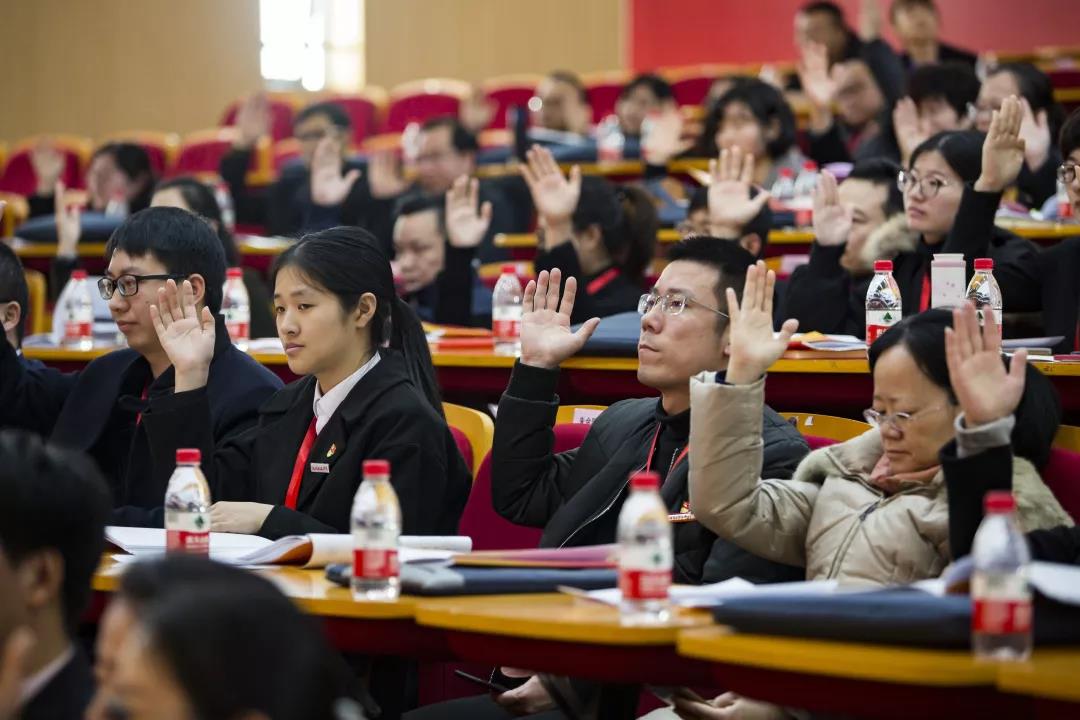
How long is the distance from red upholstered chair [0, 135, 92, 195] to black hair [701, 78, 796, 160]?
17.1ft

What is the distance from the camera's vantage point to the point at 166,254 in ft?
11.5

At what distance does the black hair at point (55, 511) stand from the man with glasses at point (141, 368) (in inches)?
56.4

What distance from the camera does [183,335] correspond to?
3234 millimetres

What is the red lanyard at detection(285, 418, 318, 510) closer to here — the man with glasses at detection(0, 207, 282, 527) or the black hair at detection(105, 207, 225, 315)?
the man with glasses at detection(0, 207, 282, 527)

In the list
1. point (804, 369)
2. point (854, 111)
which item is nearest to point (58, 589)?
point (804, 369)

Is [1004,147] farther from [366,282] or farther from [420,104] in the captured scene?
[420,104]

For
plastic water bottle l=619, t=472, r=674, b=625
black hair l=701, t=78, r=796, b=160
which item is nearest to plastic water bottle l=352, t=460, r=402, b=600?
plastic water bottle l=619, t=472, r=674, b=625

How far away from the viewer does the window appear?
39.4 feet

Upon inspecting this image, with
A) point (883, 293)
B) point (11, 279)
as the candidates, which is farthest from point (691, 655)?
point (11, 279)

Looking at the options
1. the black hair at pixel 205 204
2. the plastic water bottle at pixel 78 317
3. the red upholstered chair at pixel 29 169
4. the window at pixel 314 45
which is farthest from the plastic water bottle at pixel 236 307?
the window at pixel 314 45

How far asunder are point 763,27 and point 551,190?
6.18 meters

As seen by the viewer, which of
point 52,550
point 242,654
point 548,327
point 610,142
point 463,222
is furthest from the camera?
point 610,142

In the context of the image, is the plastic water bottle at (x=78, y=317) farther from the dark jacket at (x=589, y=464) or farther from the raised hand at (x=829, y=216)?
the dark jacket at (x=589, y=464)

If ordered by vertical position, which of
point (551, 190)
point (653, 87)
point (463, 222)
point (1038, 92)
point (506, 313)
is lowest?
point (506, 313)
